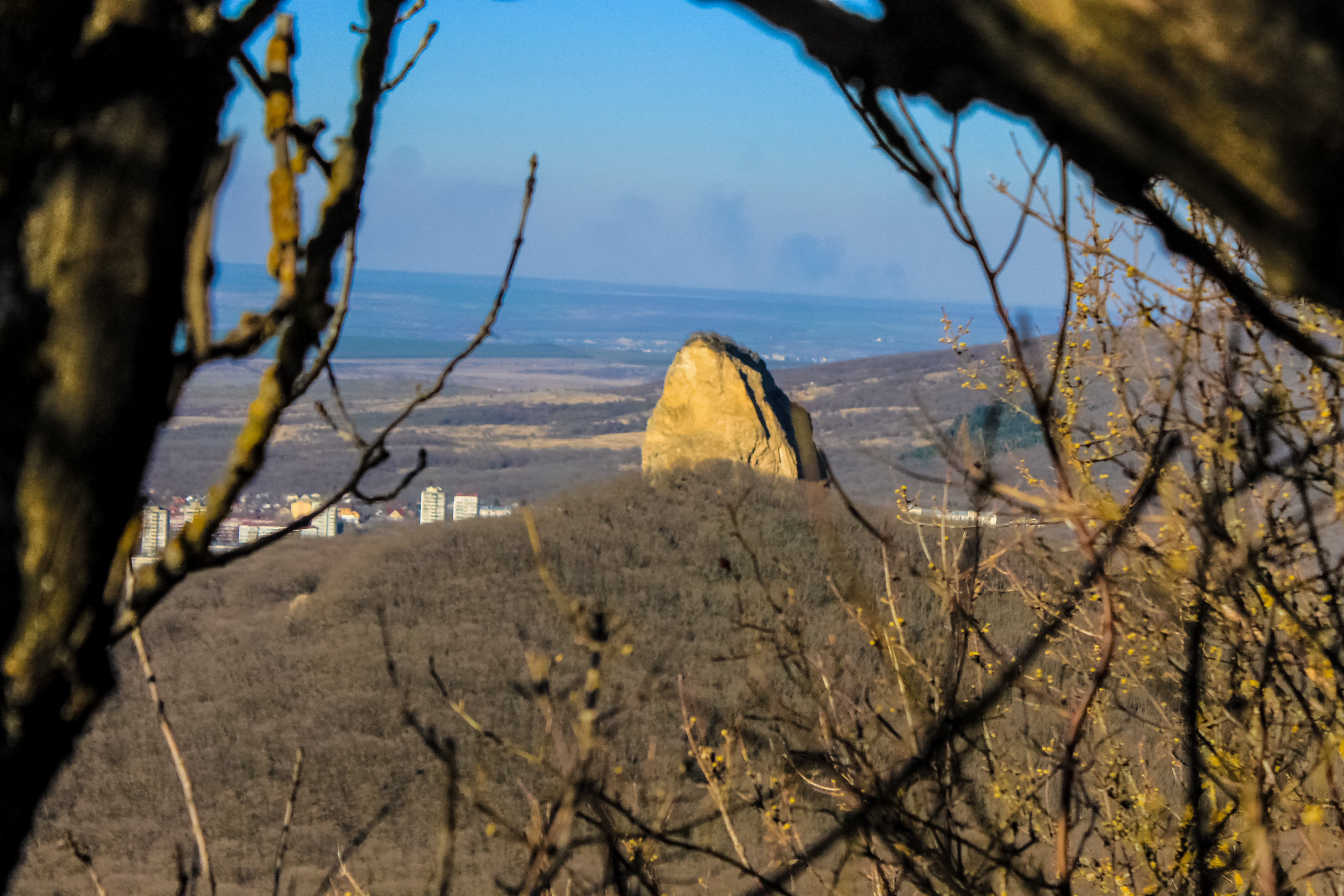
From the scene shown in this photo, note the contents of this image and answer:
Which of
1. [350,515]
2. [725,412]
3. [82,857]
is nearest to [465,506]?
[350,515]

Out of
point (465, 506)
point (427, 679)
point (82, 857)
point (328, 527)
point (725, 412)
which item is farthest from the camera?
point (328, 527)

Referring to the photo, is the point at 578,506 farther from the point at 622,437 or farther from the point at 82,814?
the point at 622,437

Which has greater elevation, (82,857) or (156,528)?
(82,857)

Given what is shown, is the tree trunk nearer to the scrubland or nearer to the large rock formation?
the scrubland

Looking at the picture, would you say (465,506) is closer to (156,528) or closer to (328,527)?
(328,527)

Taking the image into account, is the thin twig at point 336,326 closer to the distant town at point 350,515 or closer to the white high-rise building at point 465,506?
the distant town at point 350,515

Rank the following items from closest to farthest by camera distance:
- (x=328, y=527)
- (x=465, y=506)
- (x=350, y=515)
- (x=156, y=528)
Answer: (x=156, y=528)
(x=350, y=515)
(x=465, y=506)
(x=328, y=527)

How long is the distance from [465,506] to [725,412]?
9.26m

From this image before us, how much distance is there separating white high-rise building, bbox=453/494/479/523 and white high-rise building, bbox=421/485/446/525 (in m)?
0.49

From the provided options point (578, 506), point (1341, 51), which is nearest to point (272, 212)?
point (1341, 51)

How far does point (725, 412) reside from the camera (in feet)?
61.6

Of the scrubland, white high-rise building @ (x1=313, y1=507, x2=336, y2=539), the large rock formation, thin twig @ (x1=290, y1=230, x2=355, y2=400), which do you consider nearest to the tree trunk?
thin twig @ (x1=290, y1=230, x2=355, y2=400)

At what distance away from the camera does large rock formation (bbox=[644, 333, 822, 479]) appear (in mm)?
18641

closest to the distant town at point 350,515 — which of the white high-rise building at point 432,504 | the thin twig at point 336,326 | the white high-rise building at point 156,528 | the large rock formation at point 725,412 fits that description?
the white high-rise building at point 432,504
